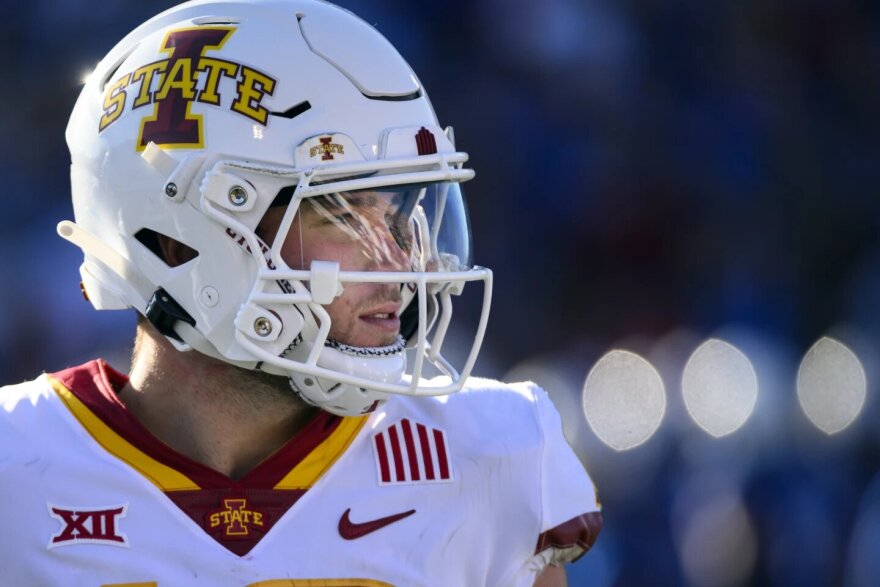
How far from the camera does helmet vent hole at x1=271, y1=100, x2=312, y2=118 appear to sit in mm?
1855

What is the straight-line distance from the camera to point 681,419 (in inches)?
157

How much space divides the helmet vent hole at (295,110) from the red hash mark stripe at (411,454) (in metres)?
0.51

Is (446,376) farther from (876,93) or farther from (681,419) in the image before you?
(876,93)

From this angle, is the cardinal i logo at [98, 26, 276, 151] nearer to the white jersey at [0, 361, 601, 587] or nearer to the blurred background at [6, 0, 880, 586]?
the white jersey at [0, 361, 601, 587]

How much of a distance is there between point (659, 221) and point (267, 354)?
8.74ft

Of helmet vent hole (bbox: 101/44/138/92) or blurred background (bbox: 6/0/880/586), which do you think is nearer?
helmet vent hole (bbox: 101/44/138/92)

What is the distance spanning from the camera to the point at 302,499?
187 cm

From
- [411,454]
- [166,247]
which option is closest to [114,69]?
[166,247]

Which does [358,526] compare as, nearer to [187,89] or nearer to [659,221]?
[187,89]

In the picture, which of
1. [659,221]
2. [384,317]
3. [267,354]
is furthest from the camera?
[659,221]

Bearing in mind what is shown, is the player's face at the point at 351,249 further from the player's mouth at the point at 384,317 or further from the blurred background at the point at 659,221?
the blurred background at the point at 659,221

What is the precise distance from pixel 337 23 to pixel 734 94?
2695 millimetres

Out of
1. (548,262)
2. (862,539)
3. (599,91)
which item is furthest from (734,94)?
(862,539)

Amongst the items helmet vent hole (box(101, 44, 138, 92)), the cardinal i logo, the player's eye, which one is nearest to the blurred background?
helmet vent hole (box(101, 44, 138, 92))
